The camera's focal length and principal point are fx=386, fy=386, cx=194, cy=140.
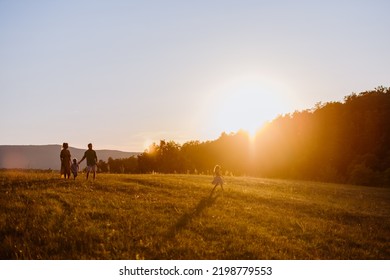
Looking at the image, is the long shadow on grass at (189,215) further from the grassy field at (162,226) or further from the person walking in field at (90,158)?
the person walking in field at (90,158)

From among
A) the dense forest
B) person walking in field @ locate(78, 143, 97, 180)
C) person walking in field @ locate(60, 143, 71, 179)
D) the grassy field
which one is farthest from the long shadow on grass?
the dense forest

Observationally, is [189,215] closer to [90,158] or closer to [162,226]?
[162,226]

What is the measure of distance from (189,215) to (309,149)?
102055 mm

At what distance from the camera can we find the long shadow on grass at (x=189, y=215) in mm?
14811

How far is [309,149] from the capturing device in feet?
375

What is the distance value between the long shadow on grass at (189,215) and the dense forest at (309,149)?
160ft

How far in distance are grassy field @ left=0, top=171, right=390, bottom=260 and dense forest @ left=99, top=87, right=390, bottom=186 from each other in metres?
49.2

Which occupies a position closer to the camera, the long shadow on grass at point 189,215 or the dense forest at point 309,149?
the long shadow on grass at point 189,215

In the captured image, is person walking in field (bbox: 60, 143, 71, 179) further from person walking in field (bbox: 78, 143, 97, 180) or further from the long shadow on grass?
the long shadow on grass

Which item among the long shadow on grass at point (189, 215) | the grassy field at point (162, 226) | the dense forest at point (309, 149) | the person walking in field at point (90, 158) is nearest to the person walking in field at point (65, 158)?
the person walking in field at point (90, 158)
